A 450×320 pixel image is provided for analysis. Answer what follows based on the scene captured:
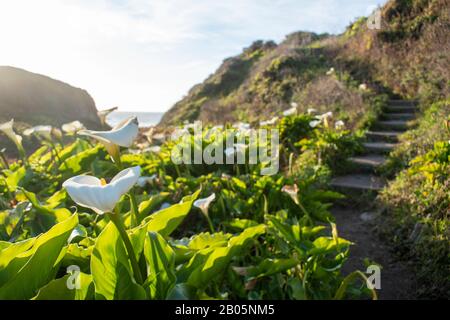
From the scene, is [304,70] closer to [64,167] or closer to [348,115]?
[348,115]

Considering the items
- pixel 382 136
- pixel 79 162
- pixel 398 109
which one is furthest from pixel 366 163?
pixel 79 162

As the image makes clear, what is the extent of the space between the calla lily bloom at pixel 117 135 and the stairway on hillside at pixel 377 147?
3739mm

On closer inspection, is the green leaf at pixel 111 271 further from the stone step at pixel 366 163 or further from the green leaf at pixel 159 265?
the stone step at pixel 366 163

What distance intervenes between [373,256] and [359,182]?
5.96ft

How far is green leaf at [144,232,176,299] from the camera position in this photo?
1478 millimetres

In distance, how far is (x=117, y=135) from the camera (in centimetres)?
131

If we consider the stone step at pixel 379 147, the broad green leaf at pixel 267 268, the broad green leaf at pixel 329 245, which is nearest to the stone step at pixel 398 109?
the stone step at pixel 379 147

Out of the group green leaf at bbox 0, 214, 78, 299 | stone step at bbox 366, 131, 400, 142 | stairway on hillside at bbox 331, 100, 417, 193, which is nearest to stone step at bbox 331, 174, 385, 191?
stairway on hillside at bbox 331, 100, 417, 193

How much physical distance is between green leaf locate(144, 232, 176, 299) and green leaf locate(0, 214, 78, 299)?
0.28m

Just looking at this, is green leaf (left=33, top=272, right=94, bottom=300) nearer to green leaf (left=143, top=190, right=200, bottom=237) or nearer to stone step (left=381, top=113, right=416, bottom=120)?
green leaf (left=143, top=190, right=200, bottom=237)

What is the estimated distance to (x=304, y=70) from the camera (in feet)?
41.5
